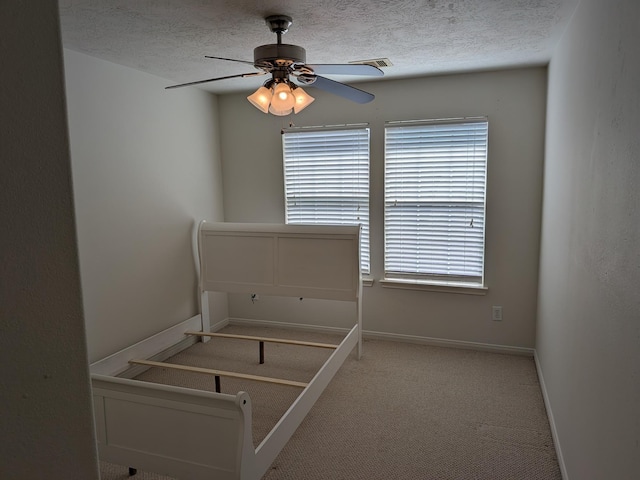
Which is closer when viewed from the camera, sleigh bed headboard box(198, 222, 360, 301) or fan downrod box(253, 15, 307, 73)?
fan downrod box(253, 15, 307, 73)

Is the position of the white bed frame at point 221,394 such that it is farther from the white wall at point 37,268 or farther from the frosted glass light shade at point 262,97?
the frosted glass light shade at point 262,97

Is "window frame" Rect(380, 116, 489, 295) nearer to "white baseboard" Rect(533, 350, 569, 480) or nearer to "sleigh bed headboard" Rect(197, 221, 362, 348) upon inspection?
"sleigh bed headboard" Rect(197, 221, 362, 348)

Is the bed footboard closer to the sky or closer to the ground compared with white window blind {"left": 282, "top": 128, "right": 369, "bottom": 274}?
closer to the ground

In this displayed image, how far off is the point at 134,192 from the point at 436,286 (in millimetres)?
2684

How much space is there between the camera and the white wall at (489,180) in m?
3.71

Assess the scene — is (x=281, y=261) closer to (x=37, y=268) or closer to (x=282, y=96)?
(x=282, y=96)

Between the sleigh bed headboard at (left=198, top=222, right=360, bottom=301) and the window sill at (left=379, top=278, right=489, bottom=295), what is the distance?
656 mm

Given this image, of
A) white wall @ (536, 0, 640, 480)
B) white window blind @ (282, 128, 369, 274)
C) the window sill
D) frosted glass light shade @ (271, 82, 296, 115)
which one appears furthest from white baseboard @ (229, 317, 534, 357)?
frosted glass light shade @ (271, 82, 296, 115)

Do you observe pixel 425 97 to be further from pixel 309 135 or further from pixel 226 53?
pixel 226 53

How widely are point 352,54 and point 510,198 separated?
5.84 ft

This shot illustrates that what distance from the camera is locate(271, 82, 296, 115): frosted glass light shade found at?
238 cm

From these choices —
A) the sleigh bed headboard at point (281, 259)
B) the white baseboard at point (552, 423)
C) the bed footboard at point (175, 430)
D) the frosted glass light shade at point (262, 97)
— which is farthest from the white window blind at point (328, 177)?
the bed footboard at point (175, 430)

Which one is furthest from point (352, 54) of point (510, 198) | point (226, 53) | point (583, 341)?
point (583, 341)

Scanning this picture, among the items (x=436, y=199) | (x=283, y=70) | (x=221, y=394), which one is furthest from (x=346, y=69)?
(x=436, y=199)
